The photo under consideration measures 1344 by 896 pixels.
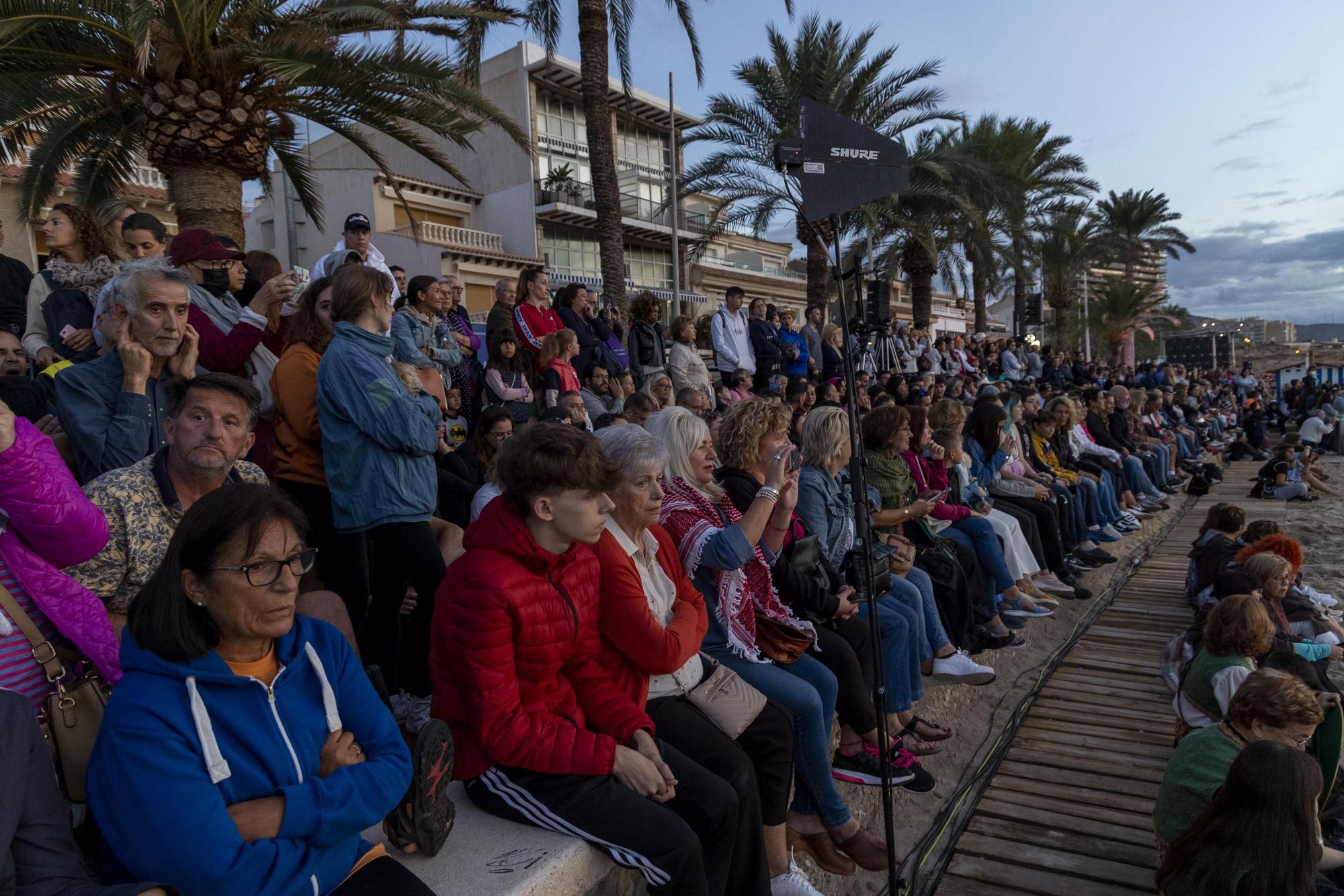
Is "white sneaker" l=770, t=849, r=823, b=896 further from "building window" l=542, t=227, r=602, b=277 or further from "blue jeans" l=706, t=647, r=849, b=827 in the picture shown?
"building window" l=542, t=227, r=602, b=277

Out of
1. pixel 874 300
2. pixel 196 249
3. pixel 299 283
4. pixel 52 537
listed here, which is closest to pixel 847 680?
pixel 52 537

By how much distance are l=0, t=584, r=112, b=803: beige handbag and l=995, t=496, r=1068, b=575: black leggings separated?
669 centimetres

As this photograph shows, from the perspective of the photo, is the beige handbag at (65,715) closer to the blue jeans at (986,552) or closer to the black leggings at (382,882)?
the black leggings at (382,882)

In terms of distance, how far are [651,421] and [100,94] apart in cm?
742

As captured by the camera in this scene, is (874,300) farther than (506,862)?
Yes

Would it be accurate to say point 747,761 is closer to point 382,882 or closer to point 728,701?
point 728,701

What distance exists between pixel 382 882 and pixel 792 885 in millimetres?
1702

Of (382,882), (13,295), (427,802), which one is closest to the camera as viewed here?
(382,882)

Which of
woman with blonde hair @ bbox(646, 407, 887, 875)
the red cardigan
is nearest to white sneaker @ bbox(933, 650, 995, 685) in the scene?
woman with blonde hair @ bbox(646, 407, 887, 875)

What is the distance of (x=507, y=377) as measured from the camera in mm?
6426

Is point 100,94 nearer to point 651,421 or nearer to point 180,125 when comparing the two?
→ point 180,125

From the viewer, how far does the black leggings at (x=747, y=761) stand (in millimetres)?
2729

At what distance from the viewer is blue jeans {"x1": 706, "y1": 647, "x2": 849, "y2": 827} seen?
3.39m

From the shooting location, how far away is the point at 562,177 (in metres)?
27.8
